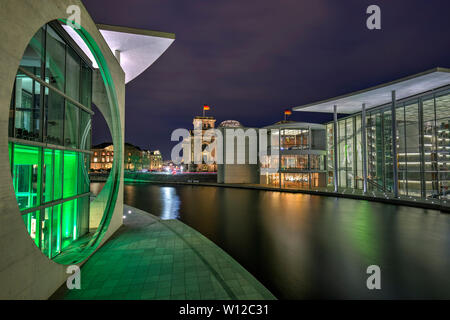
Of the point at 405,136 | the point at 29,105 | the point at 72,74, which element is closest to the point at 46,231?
the point at 29,105

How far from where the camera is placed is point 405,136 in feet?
70.9

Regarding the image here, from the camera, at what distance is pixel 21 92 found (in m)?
4.97

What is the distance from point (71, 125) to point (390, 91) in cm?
2441

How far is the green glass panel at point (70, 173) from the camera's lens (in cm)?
688

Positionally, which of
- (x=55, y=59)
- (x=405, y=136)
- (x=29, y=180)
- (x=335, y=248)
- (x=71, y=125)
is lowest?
(x=335, y=248)

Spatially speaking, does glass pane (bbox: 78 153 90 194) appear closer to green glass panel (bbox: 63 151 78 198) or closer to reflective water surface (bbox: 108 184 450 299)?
green glass panel (bbox: 63 151 78 198)

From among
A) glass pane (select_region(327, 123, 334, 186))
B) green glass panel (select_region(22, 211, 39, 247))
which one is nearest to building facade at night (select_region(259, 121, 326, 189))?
glass pane (select_region(327, 123, 334, 186))

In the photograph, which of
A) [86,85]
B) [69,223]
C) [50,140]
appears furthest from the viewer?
[86,85]

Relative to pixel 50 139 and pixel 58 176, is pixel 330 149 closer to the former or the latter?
pixel 58 176
